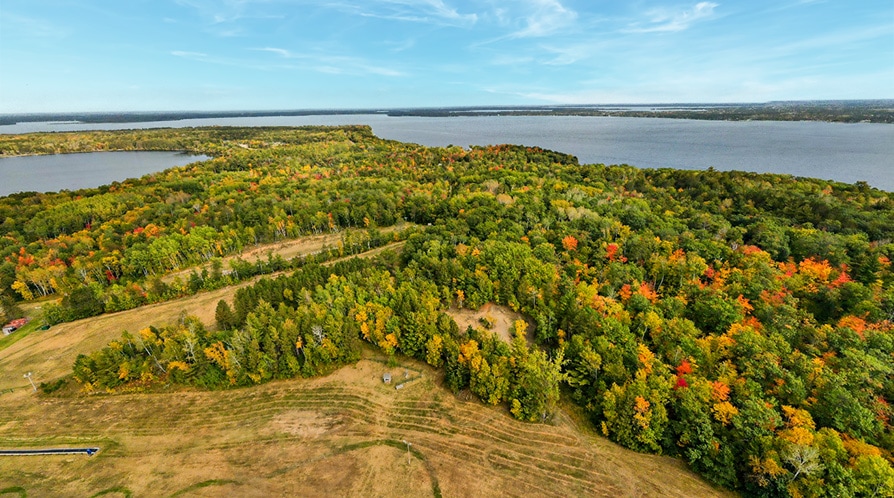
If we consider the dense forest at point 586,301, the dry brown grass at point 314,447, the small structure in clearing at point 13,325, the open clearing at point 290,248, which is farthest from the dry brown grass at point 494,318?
the small structure in clearing at point 13,325

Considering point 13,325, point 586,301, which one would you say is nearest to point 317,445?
point 586,301

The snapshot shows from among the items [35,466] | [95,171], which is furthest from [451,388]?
[95,171]

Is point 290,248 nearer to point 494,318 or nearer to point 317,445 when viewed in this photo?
point 494,318

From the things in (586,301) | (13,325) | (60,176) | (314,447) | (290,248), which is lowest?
(314,447)

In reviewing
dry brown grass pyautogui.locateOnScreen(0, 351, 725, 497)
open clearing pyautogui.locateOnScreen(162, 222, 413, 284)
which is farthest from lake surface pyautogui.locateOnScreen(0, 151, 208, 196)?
dry brown grass pyautogui.locateOnScreen(0, 351, 725, 497)

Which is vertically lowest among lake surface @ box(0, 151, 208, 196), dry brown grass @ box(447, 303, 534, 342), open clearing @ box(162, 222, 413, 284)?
dry brown grass @ box(447, 303, 534, 342)

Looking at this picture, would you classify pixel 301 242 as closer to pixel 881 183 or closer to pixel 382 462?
pixel 382 462

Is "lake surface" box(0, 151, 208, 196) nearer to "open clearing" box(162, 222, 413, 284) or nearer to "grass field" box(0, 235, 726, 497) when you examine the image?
"open clearing" box(162, 222, 413, 284)
